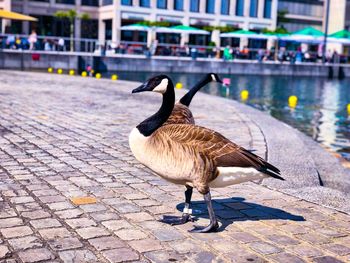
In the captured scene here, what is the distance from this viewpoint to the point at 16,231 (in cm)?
413

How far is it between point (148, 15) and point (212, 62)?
1990cm

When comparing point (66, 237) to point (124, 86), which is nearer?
point (66, 237)

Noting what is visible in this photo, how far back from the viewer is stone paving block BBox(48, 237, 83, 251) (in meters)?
3.84

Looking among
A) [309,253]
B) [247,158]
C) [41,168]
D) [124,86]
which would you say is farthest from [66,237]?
[124,86]

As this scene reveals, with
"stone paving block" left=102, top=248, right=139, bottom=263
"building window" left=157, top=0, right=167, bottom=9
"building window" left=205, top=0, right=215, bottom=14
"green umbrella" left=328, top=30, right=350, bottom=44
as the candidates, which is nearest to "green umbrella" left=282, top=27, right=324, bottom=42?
"green umbrella" left=328, top=30, right=350, bottom=44

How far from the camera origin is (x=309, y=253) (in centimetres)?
399

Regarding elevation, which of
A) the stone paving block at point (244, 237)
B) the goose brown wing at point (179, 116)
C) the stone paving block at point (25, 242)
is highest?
the goose brown wing at point (179, 116)

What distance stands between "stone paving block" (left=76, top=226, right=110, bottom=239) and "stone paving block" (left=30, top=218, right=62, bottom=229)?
0.26m

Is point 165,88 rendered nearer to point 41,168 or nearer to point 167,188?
point 167,188

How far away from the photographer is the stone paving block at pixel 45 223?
4.28 m

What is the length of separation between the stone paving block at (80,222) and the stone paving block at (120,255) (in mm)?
625

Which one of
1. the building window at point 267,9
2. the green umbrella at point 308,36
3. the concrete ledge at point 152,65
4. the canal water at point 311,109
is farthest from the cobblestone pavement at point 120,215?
the building window at point 267,9

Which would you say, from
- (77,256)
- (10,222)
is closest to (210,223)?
(77,256)

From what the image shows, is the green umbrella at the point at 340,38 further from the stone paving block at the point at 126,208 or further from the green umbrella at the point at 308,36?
the stone paving block at the point at 126,208
